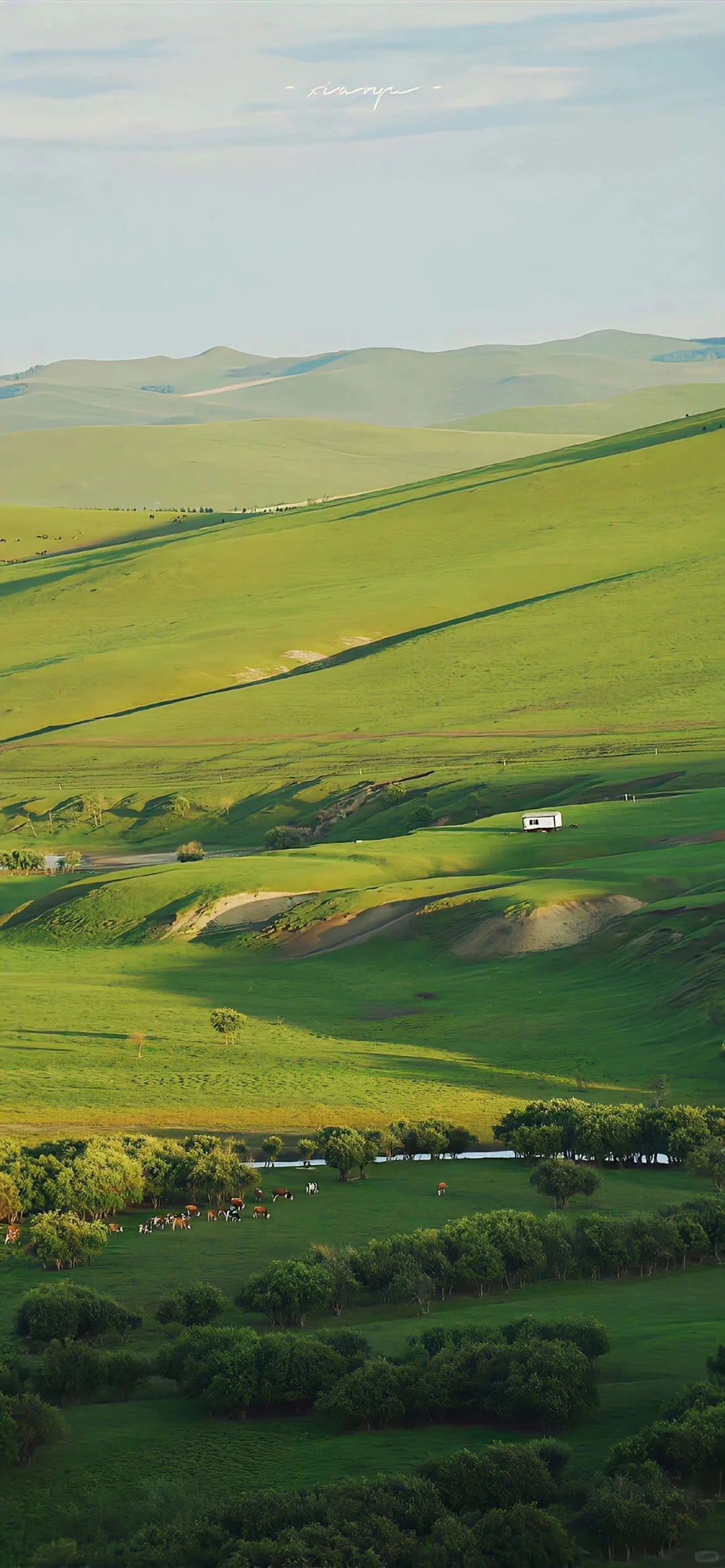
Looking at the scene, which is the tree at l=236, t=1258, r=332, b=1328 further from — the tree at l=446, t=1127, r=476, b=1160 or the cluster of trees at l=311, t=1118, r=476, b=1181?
the tree at l=446, t=1127, r=476, b=1160

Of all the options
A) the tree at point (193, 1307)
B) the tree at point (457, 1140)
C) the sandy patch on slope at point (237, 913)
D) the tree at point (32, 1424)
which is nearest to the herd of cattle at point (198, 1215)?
the tree at point (457, 1140)

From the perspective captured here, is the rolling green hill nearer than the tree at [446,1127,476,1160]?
No

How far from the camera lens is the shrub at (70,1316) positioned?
39562 millimetres

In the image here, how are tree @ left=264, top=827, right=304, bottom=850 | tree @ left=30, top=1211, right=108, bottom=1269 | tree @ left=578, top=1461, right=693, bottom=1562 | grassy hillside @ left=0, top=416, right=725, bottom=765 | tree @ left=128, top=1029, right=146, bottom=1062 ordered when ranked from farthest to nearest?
grassy hillside @ left=0, top=416, right=725, bottom=765, tree @ left=264, top=827, right=304, bottom=850, tree @ left=128, top=1029, right=146, bottom=1062, tree @ left=30, top=1211, right=108, bottom=1269, tree @ left=578, top=1461, right=693, bottom=1562

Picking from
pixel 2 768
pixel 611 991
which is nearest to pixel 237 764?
pixel 2 768

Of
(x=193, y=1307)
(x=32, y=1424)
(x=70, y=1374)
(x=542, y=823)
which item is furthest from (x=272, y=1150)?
(x=542, y=823)

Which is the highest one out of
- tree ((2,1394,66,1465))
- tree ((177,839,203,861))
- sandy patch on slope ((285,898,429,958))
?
tree ((177,839,203,861))

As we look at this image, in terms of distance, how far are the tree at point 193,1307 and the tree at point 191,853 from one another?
7470 centimetres

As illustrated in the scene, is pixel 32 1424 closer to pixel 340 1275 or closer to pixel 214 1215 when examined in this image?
pixel 340 1275

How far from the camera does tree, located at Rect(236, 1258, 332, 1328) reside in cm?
4119

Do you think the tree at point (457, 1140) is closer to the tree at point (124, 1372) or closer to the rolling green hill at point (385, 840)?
the rolling green hill at point (385, 840)

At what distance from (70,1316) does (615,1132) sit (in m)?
21.9

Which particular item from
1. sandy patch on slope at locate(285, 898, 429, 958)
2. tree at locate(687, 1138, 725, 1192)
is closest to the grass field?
tree at locate(687, 1138, 725, 1192)

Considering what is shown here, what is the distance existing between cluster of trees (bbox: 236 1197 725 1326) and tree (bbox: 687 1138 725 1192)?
5.74 m
